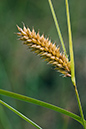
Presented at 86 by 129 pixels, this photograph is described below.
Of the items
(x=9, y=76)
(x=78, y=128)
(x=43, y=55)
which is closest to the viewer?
(x=43, y=55)

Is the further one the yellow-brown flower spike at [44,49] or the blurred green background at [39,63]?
the blurred green background at [39,63]

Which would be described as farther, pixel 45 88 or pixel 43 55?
pixel 45 88

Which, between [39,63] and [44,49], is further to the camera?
[39,63]

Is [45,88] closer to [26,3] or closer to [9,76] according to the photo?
[9,76]

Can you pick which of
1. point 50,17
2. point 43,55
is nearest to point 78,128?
point 50,17

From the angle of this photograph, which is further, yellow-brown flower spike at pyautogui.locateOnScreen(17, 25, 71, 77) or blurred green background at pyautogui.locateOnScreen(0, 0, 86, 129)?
blurred green background at pyautogui.locateOnScreen(0, 0, 86, 129)
